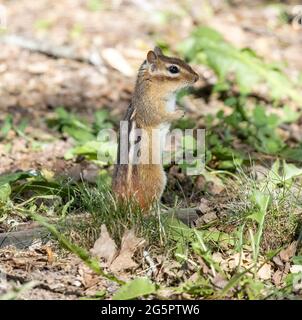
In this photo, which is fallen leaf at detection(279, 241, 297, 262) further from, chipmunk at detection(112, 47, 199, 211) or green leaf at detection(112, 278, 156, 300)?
chipmunk at detection(112, 47, 199, 211)

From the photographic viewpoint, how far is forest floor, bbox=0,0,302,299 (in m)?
4.01

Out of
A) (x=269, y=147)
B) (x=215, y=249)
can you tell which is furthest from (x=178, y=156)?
(x=215, y=249)

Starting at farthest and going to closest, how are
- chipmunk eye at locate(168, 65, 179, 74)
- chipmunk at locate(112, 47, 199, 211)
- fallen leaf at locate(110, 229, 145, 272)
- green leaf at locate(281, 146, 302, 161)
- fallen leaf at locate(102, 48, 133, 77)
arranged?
fallen leaf at locate(102, 48, 133, 77) → green leaf at locate(281, 146, 302, 161) → chipmunk eye at locate(168, 65, 179, 74) → chipmunk at locate(112, 47, 199, 211) → fallen leaf at locate(110, 229, 145, 272)

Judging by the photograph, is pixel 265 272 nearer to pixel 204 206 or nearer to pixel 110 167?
pixel 204 206

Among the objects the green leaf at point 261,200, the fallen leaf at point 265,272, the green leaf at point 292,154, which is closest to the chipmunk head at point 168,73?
the green leaf at point 292,154

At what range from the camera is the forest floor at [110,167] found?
13.1ft

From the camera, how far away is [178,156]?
5.86m

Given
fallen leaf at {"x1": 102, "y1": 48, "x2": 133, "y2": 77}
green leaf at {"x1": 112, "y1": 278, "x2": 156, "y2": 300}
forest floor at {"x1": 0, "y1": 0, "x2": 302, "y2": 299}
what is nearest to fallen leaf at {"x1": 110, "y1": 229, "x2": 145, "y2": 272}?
forest floor at {"x1": 0, "y1": 0, "x2": 302, "y2": 299}

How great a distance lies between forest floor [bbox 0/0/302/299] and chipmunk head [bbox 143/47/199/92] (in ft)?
2.51

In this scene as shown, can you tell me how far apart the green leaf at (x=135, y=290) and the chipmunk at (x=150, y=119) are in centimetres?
107

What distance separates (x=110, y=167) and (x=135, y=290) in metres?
2.37

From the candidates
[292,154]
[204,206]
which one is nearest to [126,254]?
[204,206]

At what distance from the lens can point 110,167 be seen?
19.7 ft
